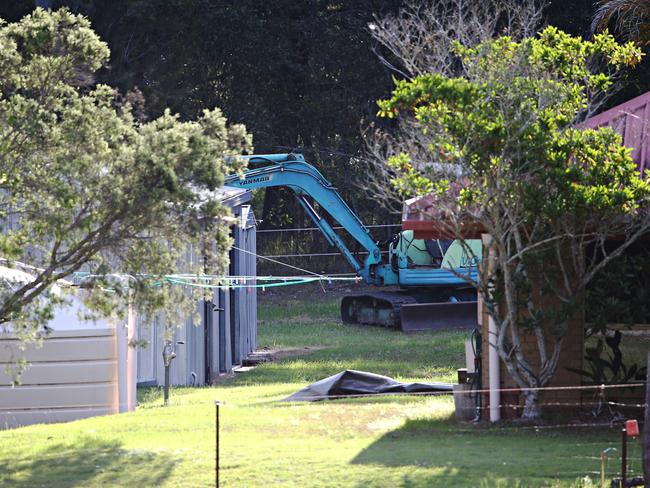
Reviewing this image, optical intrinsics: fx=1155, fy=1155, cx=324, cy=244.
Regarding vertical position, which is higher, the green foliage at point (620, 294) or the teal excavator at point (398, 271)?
the teal excavator at point (398, 271)

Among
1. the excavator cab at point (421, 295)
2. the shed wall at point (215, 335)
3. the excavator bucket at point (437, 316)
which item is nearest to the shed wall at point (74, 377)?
the shed wall at point (215, 335)

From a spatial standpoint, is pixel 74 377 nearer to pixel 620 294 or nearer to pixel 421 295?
pixel 620 294

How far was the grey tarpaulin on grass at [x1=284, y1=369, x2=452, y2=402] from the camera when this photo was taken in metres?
15.8

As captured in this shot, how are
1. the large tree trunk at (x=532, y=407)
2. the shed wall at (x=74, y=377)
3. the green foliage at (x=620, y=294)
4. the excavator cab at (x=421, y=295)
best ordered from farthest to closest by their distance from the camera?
the excavator cab at (x=421, y=295), the shed wall at (x=74, y=377), the green foliage at (x=620, y=294), the large tree trunk at (x=532, y=407)

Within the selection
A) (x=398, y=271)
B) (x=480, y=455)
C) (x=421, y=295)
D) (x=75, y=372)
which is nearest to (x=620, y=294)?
(x=480, y=455)

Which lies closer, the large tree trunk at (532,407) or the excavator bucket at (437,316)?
the large tree trunk at (532,407)

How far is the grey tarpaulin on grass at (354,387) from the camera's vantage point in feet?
51.7

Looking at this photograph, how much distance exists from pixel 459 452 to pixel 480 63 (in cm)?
457

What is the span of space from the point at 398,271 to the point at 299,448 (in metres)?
18.3

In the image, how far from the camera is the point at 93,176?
10398 millimetres

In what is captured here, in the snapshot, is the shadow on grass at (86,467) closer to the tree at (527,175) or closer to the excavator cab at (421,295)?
the tree at (527,175)

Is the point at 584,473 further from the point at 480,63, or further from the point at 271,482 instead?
the point at 480,63

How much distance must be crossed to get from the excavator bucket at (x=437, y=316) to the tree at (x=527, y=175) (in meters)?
14.5

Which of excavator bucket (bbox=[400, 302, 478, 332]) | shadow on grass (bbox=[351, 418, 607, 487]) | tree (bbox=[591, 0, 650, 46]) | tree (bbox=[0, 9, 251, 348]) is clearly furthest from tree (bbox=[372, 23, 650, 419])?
excavator bucket (bbox=[400, 302, 478, 332])
